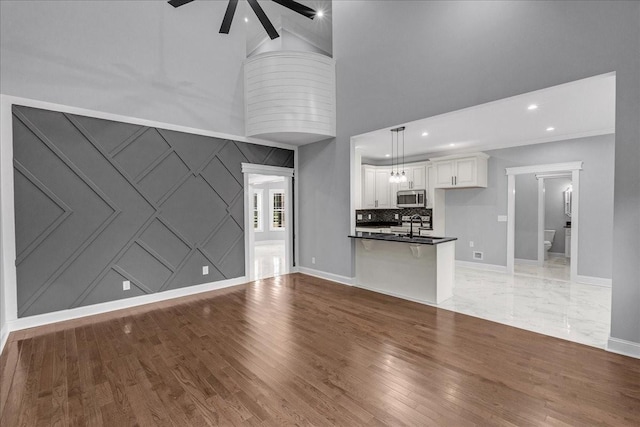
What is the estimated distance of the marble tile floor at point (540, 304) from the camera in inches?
131

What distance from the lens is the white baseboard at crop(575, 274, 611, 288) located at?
16.8 ft

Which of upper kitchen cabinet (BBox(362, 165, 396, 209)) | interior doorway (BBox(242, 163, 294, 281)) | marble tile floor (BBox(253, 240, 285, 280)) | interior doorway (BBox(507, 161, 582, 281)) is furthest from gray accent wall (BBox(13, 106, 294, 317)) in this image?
interior doorway (BBox(507, 161, 582, 281))

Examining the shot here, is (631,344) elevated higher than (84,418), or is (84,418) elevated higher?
(631,344)

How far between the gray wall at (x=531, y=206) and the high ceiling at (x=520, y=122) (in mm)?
248

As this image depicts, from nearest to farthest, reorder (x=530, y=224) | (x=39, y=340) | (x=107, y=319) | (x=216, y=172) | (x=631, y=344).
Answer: (x=631, y=344) → (x=39, y=340) → (x=107, y=319) → (x=216, y=172) → (x=530, y=224)

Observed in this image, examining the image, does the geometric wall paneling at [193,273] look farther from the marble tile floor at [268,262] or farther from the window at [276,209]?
the window at [276,209]

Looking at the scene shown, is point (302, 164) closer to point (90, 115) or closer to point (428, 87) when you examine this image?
point (428, 87)

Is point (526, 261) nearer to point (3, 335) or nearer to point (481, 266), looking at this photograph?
point (481, 266)

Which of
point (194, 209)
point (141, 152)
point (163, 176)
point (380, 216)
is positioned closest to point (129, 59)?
point (141, 152)

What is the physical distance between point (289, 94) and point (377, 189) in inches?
162

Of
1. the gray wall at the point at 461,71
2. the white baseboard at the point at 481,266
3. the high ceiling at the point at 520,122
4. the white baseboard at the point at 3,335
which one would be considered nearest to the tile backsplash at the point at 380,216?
the white baseboard at the point at 481,266

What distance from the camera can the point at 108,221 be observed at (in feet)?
13.4

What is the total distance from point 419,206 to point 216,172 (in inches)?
192

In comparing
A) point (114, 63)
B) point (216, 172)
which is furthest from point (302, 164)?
point (114, 63)
